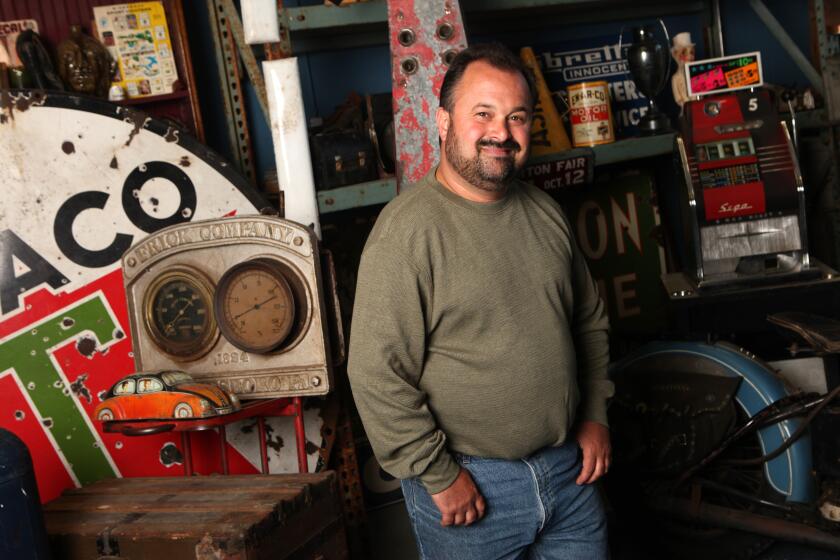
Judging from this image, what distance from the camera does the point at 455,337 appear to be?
5.88 feet

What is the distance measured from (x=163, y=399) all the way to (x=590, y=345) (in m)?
1.07

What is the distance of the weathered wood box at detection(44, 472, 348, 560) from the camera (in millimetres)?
1872

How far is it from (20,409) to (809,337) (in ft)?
7.81

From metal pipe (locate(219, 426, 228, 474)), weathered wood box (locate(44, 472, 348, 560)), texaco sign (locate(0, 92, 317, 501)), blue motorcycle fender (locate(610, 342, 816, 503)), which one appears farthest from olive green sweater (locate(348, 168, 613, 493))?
blue motorcycle fender (locate(610, 342, 816, 503))

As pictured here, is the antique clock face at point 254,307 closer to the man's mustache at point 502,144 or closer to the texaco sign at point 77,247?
the texaco sign at point 77,247

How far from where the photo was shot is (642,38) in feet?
10.9

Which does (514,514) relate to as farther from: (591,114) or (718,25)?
(718,25)

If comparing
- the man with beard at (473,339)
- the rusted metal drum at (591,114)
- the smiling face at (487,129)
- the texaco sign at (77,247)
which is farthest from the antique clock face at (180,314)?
the rusted metal drum at (591,114)

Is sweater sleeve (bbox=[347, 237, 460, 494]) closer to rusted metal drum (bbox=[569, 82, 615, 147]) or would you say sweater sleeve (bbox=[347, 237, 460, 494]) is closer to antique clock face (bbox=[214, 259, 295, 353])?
antique clock face (bbox=[214, 259, 295, 353])

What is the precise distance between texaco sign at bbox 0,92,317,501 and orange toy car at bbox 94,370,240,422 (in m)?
0.39

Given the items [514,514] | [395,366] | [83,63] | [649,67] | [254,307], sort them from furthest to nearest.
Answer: [649,67] < [83,63] < [254,307] < [514,514] < [395,366]

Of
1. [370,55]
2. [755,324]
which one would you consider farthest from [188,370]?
[755,324]

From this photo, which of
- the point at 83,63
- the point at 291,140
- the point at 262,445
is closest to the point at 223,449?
the point at 262,445

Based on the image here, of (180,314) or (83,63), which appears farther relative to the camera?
(83,63)
